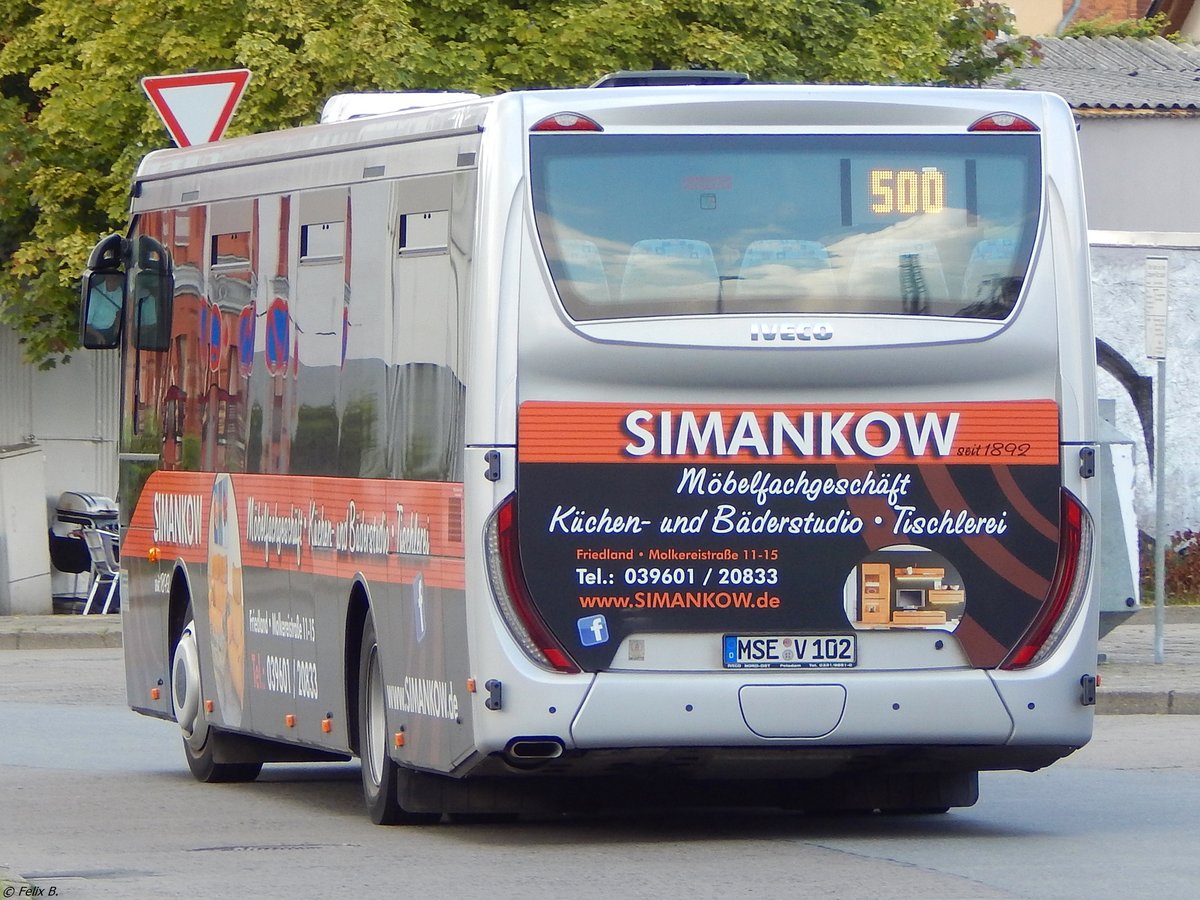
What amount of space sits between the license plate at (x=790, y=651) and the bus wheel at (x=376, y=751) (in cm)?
171

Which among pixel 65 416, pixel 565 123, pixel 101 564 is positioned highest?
pixel 565 123

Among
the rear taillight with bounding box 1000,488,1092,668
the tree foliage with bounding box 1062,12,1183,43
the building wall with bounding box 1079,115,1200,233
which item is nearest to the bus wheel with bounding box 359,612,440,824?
the rear taillight with bounding box 1000,488,1092,668

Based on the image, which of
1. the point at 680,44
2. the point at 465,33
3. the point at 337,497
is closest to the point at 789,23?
the point at 680,44

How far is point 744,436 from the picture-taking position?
969 centimetres

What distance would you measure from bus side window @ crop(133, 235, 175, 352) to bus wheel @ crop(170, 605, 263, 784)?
141cm

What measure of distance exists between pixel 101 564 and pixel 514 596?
53.5 ft

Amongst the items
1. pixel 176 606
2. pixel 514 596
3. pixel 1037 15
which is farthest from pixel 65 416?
pixel 1037 15

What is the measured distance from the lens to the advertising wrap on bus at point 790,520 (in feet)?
31.5

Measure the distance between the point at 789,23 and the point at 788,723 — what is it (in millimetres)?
15629

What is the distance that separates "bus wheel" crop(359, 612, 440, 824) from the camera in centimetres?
1072

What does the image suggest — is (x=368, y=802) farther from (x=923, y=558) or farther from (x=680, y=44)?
(x=680, y=44)

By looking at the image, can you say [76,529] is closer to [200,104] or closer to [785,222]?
[200,104]

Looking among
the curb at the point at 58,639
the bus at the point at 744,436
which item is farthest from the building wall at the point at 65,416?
the bus at the point at 744,436

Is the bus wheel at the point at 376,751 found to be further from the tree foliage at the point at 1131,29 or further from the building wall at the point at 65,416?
the tree foliage at the point at 1131,29
